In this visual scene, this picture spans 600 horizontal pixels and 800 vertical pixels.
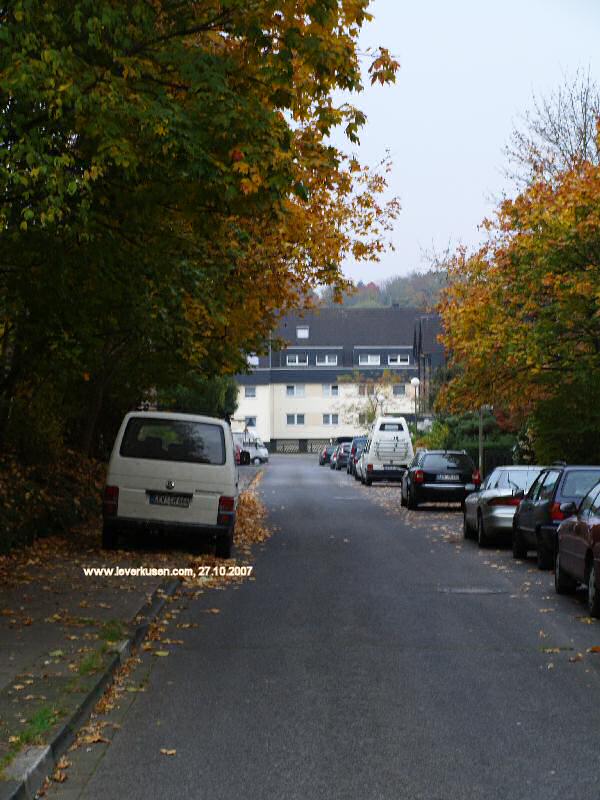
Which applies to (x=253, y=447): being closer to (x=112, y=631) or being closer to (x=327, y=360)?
(x=327, y=360)

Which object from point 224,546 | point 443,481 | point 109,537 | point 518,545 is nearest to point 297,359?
point 443,481

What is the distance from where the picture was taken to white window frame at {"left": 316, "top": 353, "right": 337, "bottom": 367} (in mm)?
137750

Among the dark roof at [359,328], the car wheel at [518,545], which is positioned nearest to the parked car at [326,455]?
the dark roof at [359,328]

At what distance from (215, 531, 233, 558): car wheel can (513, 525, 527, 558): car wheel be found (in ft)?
13.9

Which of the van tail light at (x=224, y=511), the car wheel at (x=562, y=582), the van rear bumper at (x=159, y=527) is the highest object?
→ the van tail light at (x=224, y=511)

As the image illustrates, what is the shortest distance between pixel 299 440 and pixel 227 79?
126 meters

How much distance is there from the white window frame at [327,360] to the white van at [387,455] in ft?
284

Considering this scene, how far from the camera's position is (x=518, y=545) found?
19438mm

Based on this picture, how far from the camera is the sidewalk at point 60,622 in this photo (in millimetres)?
7473

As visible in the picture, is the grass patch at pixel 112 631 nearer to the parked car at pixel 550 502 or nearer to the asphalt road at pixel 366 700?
the asphalt road at pixel 366 700

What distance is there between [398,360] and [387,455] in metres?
88.8

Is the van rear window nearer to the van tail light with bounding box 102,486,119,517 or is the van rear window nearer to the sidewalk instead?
the van tail light with bounding box 102,486,119,517

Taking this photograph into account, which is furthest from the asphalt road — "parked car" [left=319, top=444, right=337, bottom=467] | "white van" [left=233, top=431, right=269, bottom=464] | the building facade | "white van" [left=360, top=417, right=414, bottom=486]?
the building facade

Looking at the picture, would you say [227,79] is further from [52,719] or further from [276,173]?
[52,719]
